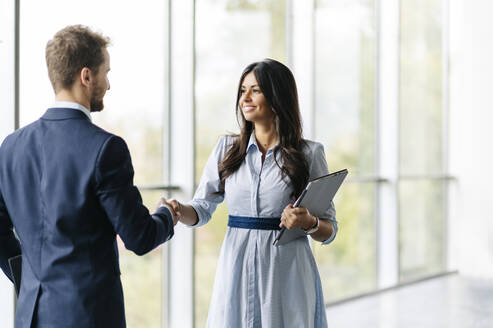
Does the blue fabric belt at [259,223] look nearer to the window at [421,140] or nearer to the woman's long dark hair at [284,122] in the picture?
the woman's long dark hair at [284,122]

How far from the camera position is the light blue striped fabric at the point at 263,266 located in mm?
2465

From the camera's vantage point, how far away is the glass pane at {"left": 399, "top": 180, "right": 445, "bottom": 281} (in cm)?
739

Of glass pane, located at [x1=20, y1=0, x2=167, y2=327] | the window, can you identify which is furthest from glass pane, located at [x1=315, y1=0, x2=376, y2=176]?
glass pane, located at [x1=20, y1=0, x2=167, y2=327]

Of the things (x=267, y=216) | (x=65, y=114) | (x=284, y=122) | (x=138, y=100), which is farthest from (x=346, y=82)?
(x=65, y=114)

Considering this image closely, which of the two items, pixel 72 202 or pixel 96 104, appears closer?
pixel 72 202

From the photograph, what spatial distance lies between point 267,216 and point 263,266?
20cm

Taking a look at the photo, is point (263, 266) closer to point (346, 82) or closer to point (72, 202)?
point (72, 202)

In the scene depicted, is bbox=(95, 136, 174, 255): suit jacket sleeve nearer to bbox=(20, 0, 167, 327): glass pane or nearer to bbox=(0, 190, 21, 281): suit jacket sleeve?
bbox=(0, 190, 21, 281): suit jacket sleeve

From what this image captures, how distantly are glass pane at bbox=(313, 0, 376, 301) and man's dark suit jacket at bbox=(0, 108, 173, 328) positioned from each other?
4261mm

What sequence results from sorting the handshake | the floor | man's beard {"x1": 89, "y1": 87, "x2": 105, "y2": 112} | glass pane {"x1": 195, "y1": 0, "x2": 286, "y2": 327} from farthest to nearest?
the floor < glass pane {"x1": 195, "y1": 0, "x2": 286, "y2": 327} < the handshake < man's beard {"x1": 89, "y1": 87, "x2": 105, "y2": 112}

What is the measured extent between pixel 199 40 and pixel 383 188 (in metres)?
3.13

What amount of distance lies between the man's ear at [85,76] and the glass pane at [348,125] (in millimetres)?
4246

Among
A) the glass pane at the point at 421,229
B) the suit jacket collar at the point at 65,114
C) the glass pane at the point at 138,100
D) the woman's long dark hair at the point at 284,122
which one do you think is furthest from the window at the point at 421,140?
the suit jacket collar at the point at 65,114

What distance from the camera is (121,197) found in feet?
5.93
